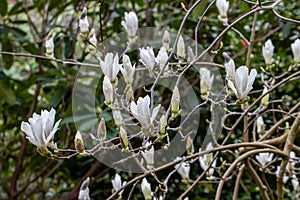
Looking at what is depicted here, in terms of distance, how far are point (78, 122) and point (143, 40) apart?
0.99ft

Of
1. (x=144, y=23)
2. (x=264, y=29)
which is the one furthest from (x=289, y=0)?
(x=144, y=23)

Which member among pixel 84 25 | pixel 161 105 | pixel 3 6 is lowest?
pixel 161 105

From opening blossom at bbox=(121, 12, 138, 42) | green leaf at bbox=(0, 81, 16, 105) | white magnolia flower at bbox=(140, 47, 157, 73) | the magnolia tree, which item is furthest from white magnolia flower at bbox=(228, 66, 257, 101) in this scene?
green leaf at bbox=(0, 81, 16, 105)

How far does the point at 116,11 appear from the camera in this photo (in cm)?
125

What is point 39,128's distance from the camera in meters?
0.49

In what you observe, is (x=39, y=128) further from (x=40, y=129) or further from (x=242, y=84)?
(x=242, y=84)

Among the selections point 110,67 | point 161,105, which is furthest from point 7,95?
point 110,67

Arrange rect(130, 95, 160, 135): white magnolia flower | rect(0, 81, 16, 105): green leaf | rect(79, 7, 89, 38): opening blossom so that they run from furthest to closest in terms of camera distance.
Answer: rect(0, 81, 16, 105): green leaf
rect(79, 7, 89, 38): opening blossom
rect(130, 95, 160, 135): white magnolia flower

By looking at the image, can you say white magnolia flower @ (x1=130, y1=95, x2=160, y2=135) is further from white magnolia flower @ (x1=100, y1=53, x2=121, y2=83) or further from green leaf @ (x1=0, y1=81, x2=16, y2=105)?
green leaf @ (x1=0, y1=81, x2=16, y2=105)

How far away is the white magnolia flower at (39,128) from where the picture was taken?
0.49 metres

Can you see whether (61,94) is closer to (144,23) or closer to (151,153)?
(144,23)

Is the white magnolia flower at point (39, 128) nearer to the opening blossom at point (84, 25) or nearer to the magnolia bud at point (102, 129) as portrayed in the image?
the magnolia bud at point (102, 129)

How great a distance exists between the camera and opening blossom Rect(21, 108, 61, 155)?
1.62ft

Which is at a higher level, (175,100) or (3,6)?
(3,6)
